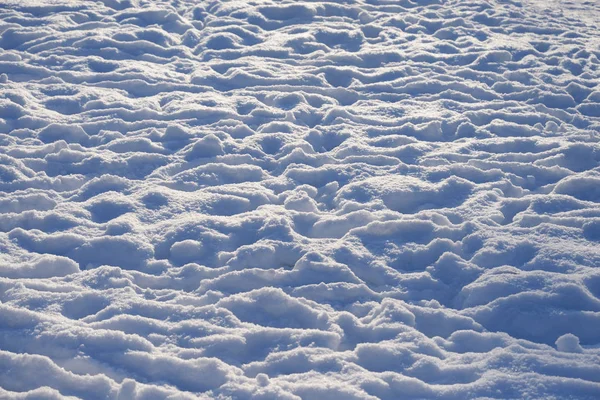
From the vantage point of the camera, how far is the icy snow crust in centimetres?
276

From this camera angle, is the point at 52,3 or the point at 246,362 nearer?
the point at 246,362

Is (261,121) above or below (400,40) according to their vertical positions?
below

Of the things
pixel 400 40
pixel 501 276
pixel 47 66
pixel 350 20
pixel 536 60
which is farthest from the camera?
pixel 350 20

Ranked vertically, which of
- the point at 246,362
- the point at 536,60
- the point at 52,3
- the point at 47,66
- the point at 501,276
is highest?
the point at 52,3

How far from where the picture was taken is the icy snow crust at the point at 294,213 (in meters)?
2.76

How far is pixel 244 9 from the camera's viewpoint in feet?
23.7

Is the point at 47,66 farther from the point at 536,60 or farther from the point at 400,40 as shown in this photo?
the point at 536,60

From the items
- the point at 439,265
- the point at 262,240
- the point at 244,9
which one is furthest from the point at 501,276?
the point at 244,9

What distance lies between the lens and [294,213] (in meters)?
3.82

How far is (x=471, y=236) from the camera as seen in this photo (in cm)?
358

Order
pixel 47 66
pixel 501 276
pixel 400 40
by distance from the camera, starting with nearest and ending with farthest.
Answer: pixel 501 276
pixel 47 66
pixel 400 40

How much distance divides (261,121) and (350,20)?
2827 mm

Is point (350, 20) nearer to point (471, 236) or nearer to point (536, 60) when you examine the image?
point (536, 60)

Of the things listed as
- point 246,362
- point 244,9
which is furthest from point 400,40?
point 246,362
